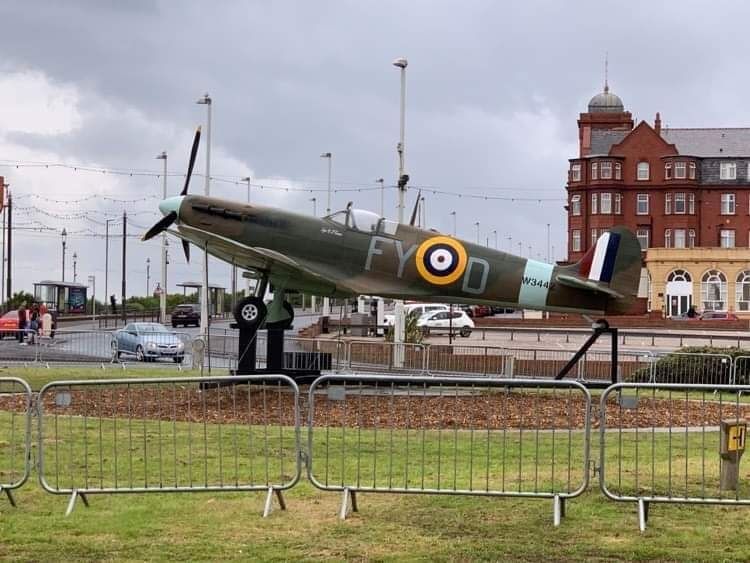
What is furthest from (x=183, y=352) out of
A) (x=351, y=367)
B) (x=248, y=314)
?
(x=248, y=314)

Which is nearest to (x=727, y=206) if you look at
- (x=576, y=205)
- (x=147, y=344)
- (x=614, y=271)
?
(x=576, y=205)

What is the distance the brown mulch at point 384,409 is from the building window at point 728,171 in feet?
257

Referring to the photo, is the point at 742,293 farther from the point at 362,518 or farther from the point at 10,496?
the point at 10,496

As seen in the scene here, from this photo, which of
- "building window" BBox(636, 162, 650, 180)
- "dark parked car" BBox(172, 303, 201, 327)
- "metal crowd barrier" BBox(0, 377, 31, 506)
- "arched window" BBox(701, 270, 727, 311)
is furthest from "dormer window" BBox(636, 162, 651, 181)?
"metal crowd barrier" BBox(0, 377, 31, 506)

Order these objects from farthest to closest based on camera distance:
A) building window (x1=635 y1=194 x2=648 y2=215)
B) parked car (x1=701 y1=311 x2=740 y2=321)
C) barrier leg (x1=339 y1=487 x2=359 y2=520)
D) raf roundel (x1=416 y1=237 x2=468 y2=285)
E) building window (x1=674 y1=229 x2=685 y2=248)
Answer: building window (x1=635 y1=194 x2=648 y2=215)
building window (x1=674 y1=229 x2=685 y2=248)
parked car (x1=701 y1=311 x2=740 y2=321)
raf roundel (x1=416 y1=237 x2=468 y2=285)
barrier leg (x1=339 y1=487 x2=359 y2=520)

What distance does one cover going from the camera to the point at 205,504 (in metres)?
9.13

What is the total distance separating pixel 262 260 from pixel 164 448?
7908 mm

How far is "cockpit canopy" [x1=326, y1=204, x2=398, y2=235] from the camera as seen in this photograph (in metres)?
19.9

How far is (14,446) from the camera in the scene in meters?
11.7

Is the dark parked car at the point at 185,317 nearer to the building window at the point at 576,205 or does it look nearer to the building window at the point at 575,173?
the building window at the point at 576,205

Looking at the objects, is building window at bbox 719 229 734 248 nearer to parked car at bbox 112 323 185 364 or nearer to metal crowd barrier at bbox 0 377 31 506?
parked car at bbox 112 323 185 364

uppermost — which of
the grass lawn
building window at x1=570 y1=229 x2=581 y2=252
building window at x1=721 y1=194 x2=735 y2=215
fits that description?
building window at x1=721 y1=194 x2=735 y2=215

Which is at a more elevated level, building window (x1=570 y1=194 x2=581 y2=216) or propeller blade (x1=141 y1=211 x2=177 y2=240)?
building window (x1=570 y1=194 x2=581 y2=216)

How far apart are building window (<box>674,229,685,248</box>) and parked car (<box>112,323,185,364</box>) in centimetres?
6519
